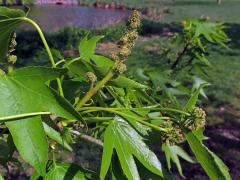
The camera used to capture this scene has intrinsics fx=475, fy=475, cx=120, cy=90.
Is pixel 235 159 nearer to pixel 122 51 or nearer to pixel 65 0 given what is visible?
pixel 122 51

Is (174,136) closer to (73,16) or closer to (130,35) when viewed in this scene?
(130,35)

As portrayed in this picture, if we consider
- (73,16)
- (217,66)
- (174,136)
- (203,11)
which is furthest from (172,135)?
(203,11)

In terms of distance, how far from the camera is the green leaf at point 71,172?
0.78 metres

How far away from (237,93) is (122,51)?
6356 mm

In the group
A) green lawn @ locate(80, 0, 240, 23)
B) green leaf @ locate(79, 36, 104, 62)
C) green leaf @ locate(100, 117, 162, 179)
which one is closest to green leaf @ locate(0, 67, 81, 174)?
green leaf @ locate(100, 117, 162, 179)

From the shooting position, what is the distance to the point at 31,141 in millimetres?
660

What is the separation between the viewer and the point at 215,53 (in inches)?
377

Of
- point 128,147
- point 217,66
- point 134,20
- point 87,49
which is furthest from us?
point 217,66

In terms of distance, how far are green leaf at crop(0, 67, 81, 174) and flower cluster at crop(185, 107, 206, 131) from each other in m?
0.17

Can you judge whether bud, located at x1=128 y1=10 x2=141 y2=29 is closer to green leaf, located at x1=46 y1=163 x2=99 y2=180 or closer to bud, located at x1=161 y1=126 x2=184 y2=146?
bud, located at x1=161 y1=126 x2=184 y2=146

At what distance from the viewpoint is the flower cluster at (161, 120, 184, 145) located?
0.69 m

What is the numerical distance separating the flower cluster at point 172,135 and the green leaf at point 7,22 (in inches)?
10.7

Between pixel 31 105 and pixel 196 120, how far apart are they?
24 cm

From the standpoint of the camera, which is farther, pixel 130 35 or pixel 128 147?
pixel 128 147
